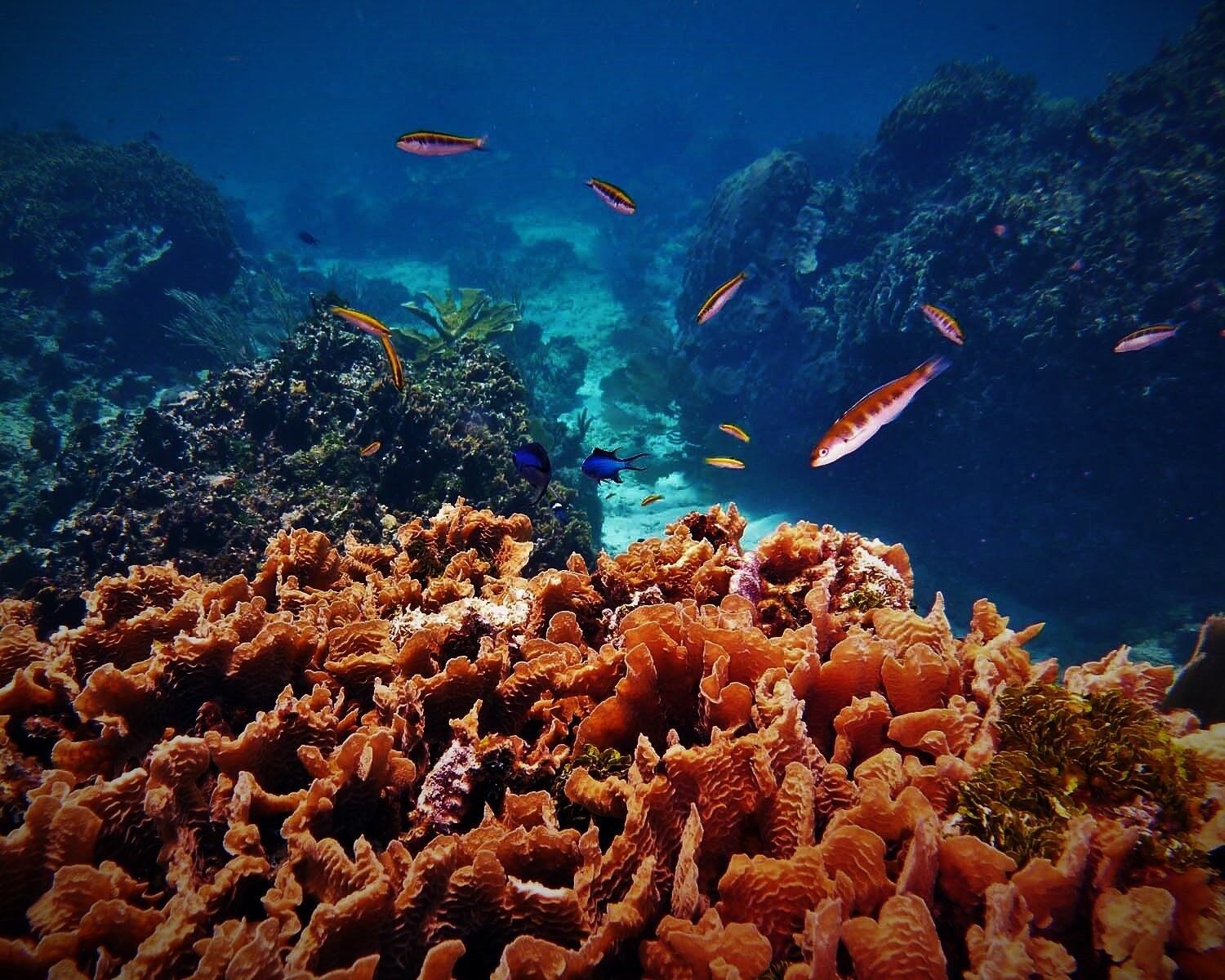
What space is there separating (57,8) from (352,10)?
29617mm

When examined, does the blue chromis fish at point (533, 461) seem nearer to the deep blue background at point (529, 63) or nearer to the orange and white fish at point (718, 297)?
the orange and white fish at point (718, 297)

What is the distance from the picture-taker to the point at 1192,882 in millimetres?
1313

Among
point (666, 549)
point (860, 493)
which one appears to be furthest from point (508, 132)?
point (666, 549)

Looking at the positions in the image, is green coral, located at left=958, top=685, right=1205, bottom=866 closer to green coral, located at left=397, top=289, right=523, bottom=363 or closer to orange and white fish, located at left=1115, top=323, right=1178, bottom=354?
orange and white fish, located at left=1115, top=323, right=1178, bottom=354

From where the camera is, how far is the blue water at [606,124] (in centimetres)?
1238

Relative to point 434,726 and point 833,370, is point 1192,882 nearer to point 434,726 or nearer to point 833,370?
point 434,726

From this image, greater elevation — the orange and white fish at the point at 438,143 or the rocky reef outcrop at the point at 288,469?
the orange and white fish at the point at 438,143

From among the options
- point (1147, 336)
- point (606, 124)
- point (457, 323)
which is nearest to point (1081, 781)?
point (1147, 336)

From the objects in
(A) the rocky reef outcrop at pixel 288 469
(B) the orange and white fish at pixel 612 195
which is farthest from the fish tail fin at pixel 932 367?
(A) the rocky reef outcrop at pixel 288 469

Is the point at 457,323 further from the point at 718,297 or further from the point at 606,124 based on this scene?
the point at 606,124

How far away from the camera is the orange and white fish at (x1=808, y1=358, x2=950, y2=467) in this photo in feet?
8.73

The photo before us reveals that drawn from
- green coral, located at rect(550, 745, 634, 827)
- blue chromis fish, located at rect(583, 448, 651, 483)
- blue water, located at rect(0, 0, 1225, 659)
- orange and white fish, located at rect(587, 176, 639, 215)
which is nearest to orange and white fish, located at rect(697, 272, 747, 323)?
orange and white fish, located at rect(587, 176, 639, 215)

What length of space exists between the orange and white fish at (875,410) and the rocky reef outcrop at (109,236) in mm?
20146

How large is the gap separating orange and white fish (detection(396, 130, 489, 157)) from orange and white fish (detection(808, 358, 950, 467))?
4.22 metres
